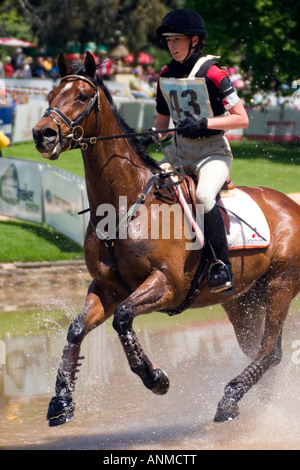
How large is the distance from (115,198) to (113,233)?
0.90 feet

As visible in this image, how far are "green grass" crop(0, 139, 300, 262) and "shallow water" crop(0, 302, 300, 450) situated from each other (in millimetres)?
2678

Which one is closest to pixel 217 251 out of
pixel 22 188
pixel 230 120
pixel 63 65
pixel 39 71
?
Result: pixel 230 120

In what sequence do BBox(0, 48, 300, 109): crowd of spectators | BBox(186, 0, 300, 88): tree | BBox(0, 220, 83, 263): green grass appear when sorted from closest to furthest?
BBox(0, 220, 83, 263): green grass → BBox(186, 0, 300, 88): tree → BBox(0, 48, 300, 109): crowd of spectators

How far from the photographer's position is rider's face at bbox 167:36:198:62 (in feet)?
21.7

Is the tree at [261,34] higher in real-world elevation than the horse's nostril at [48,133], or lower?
lower

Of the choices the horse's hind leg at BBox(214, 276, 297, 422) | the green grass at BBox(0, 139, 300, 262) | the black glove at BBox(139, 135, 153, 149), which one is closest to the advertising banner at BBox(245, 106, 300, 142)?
the green grass at BBox(0, 139, 300, 262)

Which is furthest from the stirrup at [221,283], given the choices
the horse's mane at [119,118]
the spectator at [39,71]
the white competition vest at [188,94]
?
the spectator at [39,71]

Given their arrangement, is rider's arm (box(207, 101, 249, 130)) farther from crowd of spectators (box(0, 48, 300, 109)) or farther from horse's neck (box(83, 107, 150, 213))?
crowd of spectators (box(0, 48, 300, 109))

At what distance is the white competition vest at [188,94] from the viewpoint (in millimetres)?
6633

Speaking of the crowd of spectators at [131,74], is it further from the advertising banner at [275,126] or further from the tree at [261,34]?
the tree at [261,34]

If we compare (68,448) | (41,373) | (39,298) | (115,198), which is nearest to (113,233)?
(115,198)

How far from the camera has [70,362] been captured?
6480 mm

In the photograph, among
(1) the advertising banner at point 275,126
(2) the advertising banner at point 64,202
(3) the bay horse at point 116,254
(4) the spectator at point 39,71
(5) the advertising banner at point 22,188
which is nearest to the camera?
(3) the bay horse at point 116,254

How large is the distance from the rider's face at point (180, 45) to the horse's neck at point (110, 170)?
0.75 meters
